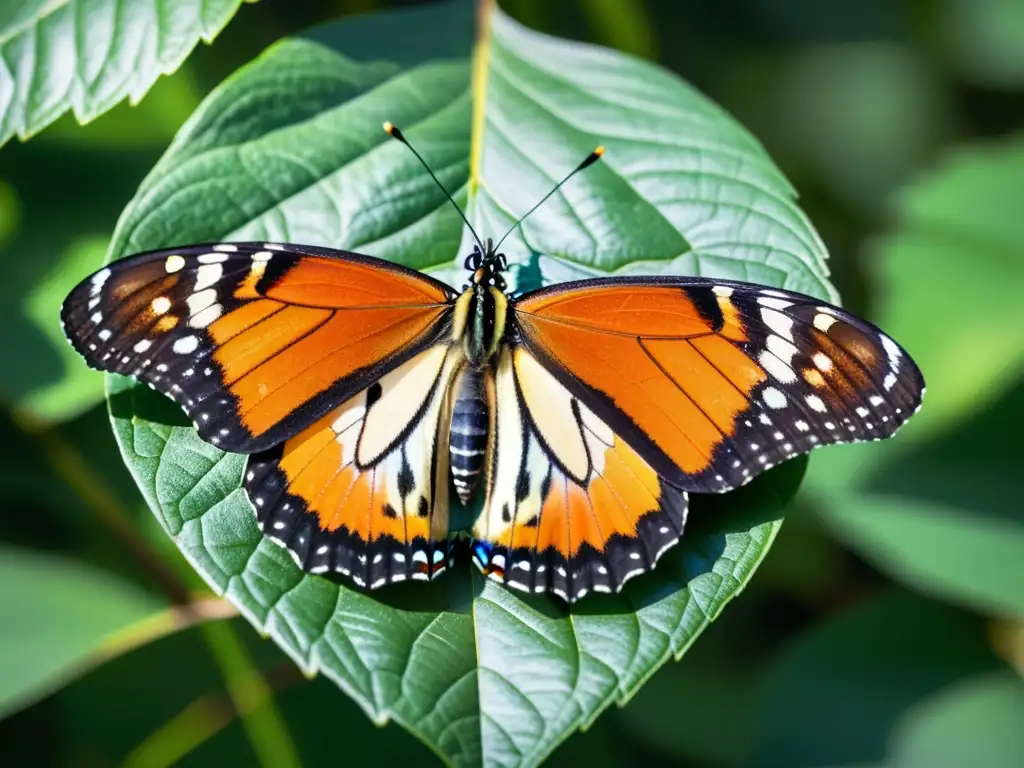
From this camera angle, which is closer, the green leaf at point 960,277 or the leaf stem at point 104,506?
the leaf stem at point 104,506

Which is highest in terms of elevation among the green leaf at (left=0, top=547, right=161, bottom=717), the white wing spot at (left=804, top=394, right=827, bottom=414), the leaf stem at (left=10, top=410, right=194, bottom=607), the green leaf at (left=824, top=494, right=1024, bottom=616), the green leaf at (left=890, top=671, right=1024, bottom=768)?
the white wing spot at (left=804, top=394, right=827, bottom=414)

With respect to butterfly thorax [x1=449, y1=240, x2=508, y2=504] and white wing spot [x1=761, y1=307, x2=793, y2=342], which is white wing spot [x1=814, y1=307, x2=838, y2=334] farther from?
butterfly thorax [x1=449, y1=240, x2=508, y2=504]

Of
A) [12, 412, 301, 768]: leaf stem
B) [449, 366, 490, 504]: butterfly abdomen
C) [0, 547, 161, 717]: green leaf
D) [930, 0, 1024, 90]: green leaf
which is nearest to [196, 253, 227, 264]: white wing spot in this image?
[449, 366, 490, 504]: butterfly abdomen

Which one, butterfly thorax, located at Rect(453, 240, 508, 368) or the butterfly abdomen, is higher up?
butterfly thorax, located at Rect(453, 240, 508, 368)

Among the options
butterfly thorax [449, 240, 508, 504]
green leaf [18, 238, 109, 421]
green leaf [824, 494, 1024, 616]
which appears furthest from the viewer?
green leaf [824, 494, 1024, 616]

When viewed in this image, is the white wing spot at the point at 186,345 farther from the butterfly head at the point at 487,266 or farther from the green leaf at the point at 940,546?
the green leaf at the point at 940,546

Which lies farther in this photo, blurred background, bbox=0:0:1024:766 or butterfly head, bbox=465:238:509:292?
blurred background, bbox=0:0:1024:766

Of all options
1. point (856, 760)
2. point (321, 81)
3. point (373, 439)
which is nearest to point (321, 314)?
point (373, 439)

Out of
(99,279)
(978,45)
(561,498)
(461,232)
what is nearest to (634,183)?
(461,232)

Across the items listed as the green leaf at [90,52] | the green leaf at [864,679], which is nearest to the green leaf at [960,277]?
the green leaf at [864,679]
